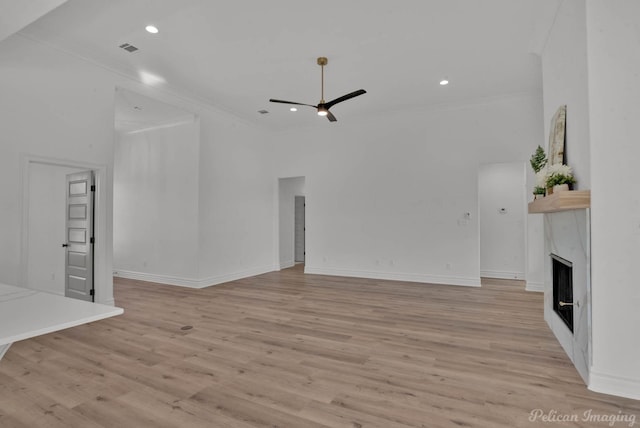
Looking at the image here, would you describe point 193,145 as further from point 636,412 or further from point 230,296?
point 636,412

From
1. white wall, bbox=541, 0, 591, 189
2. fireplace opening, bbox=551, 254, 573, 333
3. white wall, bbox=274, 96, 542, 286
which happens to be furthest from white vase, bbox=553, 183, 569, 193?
white wall, bbox=274, 96, 542, 286

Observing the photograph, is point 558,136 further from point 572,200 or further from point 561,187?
point 572,200

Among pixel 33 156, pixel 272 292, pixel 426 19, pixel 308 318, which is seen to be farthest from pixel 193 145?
pixel 426 19

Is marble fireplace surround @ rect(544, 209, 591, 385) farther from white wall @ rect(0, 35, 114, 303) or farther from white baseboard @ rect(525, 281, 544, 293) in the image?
white wall @ rect(0, 35, 114, 303)

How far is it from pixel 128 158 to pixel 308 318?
18.2ft

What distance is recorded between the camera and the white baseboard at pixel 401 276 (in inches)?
250

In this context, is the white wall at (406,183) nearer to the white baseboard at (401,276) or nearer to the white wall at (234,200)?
the white baseboard at (401,276)

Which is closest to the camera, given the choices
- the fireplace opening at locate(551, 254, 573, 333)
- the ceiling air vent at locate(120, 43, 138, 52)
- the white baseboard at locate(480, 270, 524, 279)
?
the fireplace opening at locate(551, 254, 573, 333)

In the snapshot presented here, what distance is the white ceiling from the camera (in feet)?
11.6

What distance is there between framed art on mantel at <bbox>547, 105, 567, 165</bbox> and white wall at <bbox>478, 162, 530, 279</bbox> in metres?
3.58

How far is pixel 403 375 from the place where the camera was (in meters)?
2.70

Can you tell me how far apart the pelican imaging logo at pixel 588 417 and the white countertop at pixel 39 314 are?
8.38 feet

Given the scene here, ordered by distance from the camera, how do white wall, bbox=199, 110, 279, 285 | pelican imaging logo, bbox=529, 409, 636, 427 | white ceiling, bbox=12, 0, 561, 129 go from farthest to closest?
white wall, bbox=199, 110, 279, 285 < white ceiling, bbox=12, 0, 561, 129 < pelican imaging logo, bbox=529, 409, 636, 427

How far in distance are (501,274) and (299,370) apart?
5835mm
